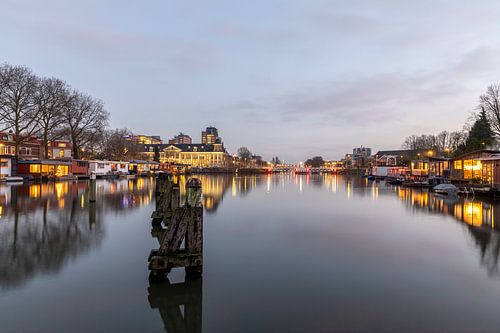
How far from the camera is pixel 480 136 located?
212 ft

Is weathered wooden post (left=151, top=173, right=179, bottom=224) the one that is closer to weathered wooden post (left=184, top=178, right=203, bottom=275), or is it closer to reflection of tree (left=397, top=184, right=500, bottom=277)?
weathered wooden post (left=184, top=178, right=203, bottom=275)

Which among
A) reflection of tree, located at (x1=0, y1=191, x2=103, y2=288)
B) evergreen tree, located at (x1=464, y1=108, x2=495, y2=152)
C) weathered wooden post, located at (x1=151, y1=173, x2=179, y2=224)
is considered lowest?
reflection of tree, located at (x1=0, y1=191, x2=103, y2=288)

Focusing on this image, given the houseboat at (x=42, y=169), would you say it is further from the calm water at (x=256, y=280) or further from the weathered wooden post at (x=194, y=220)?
the weathered wooden post at (x=194, y=220)

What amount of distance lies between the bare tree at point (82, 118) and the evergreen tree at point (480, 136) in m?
79.0

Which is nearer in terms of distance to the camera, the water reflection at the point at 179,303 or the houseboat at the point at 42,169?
the water reflection at the point at 179,303

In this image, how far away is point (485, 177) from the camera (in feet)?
130

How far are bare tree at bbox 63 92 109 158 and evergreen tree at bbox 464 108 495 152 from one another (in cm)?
7897

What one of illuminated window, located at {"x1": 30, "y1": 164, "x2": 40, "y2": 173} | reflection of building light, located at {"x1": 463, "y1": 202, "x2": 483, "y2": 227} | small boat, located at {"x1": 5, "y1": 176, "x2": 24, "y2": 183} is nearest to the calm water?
reflection of building light, located at {"x1": 463, "y1": 202, "x2": 483, "y2": 227}

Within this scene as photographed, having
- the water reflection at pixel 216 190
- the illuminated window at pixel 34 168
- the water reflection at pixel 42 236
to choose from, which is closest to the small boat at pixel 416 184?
the water reflection at pixel 216 190

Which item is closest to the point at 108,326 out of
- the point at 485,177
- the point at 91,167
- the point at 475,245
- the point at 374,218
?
the point at 475,245

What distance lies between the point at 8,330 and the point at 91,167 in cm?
7185

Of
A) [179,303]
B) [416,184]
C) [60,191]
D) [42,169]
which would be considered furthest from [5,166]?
[416,184]

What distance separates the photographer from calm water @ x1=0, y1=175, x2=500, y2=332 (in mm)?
6898

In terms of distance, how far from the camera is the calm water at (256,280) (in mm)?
6898
